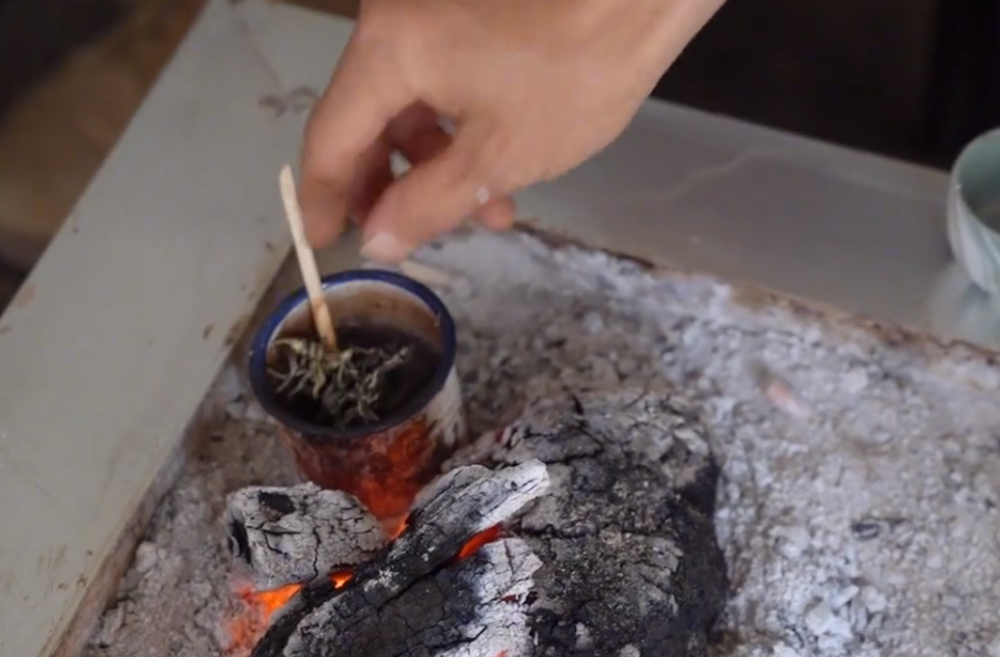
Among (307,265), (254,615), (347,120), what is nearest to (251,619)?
(254,615)

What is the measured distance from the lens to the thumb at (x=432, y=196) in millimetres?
837

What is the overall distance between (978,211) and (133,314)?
2.43 feet

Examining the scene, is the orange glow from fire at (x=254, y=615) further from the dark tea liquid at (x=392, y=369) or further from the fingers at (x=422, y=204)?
the fingers at (x=422, y=204)

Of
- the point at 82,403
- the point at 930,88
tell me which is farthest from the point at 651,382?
the point at 930,88

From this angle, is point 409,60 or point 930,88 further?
point 930,88

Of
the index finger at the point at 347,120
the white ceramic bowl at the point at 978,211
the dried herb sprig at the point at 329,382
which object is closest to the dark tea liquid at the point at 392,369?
the dried herb sprig at the point at 329,382

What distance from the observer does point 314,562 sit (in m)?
0.88

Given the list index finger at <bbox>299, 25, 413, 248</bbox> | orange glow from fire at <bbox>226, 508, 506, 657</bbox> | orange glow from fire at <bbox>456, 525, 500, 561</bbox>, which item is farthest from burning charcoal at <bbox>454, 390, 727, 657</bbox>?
index finger at <bbox>299, 25, 413, 248</bbox>

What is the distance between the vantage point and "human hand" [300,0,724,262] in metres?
0.82

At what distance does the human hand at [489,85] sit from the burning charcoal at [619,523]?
186mm

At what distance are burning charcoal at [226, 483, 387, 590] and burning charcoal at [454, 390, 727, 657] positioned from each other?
0.11m

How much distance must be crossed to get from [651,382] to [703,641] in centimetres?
26

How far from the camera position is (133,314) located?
3.66 feet

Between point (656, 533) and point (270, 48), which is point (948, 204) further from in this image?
point (270, 48)
